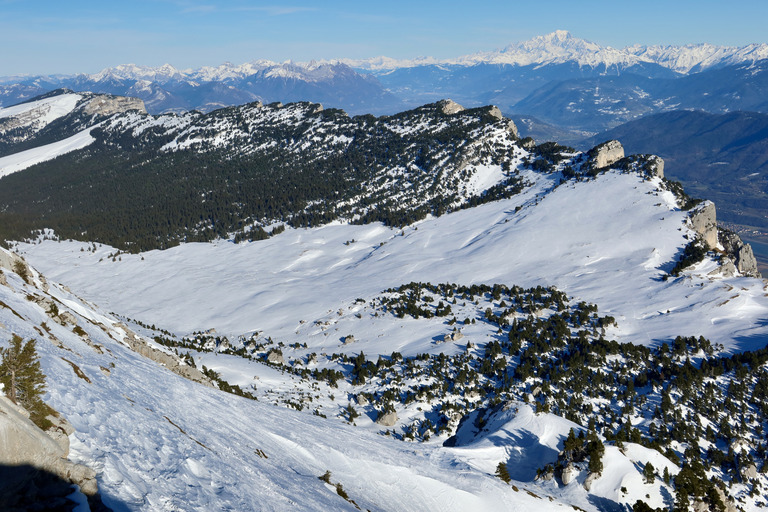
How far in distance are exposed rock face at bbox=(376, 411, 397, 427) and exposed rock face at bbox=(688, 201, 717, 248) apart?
393 ft

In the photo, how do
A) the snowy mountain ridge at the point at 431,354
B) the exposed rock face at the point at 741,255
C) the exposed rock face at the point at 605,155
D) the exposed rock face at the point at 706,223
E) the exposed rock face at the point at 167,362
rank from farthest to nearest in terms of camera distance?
the exposed rock face at the point at 605,155 → the exposed rock face at the point at 706,223 → the exposed rock face at the point at 741,255 → the exposed rock face at the point at 167,362 → the snowy mountain ridge at the point at 431,354

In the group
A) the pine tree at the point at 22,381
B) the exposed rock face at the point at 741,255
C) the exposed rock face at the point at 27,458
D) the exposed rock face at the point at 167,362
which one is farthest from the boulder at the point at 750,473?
the exposed rock face at the point at 741,255

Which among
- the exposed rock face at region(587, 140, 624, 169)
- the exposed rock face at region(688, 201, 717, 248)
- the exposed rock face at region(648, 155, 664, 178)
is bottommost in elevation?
the exposed rock face at region(688, 201, 717, 248)

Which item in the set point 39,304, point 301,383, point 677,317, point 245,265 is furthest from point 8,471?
point 245,265

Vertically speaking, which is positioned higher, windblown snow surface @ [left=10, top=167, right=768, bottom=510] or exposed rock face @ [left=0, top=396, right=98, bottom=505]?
exposed rock face @ [left=0, top=396, right=98, bottom=505]

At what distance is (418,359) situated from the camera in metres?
90.9

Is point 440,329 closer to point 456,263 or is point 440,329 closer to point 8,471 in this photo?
point 456,263

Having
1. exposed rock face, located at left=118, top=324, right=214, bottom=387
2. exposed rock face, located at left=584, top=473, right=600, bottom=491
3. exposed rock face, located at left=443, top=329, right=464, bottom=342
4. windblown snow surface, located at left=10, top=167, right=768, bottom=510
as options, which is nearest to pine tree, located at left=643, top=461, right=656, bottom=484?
windblown snow surface, located at left=10, top=167, right=768, bottom=510

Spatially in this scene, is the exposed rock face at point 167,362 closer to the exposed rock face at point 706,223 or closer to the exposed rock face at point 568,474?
the exposed rock face at point 568,474

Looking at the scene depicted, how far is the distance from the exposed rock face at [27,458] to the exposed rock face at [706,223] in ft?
523

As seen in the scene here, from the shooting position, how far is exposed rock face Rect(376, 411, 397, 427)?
216 ft

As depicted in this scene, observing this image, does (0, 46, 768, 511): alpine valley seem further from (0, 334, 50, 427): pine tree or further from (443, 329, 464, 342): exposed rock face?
(443, 329, 464, 342): exposed rock face

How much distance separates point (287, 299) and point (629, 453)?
334 ft

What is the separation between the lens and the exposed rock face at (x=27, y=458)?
14.5m
